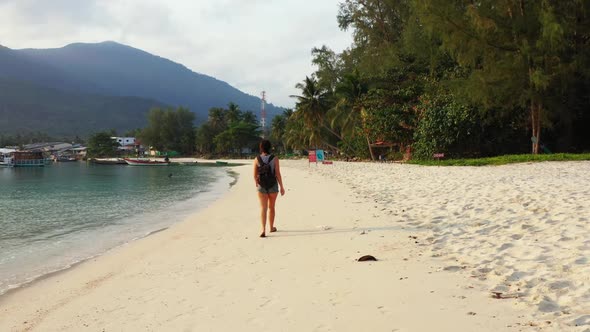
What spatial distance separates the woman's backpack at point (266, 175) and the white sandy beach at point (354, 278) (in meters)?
1.00

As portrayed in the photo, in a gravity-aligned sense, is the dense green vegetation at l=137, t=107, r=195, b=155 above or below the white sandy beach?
above

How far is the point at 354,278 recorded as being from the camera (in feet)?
14.2

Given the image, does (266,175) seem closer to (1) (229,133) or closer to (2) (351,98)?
(2) (351,98)

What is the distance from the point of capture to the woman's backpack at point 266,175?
23.0 feet

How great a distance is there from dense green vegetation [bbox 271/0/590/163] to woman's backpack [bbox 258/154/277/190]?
1713cm

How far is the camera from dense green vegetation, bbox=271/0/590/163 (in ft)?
63.4

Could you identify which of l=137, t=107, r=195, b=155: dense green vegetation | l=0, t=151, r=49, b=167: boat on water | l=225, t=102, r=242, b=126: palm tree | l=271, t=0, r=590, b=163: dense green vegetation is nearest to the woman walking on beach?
l=271, t=0, r=590, b=163: dense green vegetation

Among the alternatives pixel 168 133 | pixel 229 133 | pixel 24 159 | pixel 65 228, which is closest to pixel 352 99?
pixel 65 228

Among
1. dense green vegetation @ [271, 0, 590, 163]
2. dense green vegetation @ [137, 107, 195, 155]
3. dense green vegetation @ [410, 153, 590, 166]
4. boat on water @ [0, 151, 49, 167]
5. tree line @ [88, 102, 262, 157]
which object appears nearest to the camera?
dense green vegetation @ [410, 153, 590, 166]

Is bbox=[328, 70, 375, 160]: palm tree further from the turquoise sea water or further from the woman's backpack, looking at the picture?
the woman's backpack

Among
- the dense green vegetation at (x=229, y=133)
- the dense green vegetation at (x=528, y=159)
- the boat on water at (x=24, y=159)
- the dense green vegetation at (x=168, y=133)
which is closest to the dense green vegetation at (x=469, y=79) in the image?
the dense green vegetation at (x=528, y=159)

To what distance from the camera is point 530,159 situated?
18609 mm

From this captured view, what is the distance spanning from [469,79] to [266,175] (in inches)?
752

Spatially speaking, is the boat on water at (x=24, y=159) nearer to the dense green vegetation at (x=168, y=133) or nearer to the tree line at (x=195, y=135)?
the tree line at (x=195, y=135)
